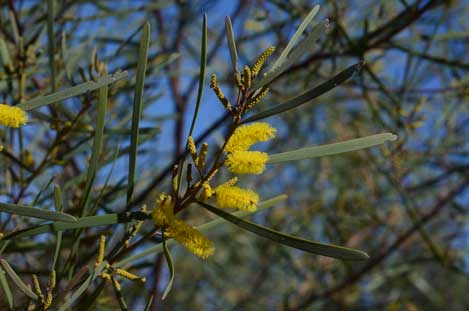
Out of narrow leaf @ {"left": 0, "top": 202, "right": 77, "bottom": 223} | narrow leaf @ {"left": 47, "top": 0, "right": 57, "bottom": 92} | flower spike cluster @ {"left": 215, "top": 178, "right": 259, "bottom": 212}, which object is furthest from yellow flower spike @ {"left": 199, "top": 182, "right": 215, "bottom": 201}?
narrow leaf @ {"left": 47, "top": 0, "right": 57, "bottom": 92}

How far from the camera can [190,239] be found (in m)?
0.51

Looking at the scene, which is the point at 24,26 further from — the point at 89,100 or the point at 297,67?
the point at 297,67

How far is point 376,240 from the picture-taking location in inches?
92.7

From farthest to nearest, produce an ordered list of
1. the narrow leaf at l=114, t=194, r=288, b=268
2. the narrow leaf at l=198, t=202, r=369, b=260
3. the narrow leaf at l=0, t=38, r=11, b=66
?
the narrow leaf at l=0, t=38, r=11, b=66
the narrow leaf at l=114, t=194, r=288, b=268
the narrow leaf at l=198, t=202, r=369, b=260

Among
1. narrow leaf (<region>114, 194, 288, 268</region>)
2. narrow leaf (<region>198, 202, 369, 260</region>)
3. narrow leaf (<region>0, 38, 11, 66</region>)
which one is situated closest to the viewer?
narrow leaf (<region>198, 202, 369, 260</region>)

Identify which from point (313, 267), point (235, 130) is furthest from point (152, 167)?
point (235, 130)

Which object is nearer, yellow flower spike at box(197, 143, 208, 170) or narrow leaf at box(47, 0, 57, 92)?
yellow flower spike at box(197, 143, 208, 170)

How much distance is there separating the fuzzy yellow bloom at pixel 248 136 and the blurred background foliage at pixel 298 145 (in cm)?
13

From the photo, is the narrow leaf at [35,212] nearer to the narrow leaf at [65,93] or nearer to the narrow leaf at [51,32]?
the narrow leaf at [65,93]

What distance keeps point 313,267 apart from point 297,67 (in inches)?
42.1

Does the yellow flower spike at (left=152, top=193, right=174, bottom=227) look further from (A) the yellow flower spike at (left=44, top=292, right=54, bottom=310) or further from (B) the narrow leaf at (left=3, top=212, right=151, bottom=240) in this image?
(A) the yellow flower spike at (left=44, top=292, right=54, bottom=310)

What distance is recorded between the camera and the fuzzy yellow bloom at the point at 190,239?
51 cm

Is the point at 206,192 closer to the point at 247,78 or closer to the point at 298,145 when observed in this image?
the point at 247,78

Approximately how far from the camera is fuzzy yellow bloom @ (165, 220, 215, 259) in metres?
0.51
